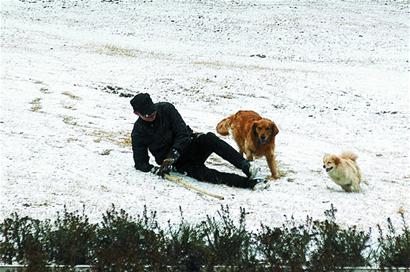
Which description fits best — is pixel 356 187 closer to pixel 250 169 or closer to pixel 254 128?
pixel 250 169

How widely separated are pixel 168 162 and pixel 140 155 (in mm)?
504

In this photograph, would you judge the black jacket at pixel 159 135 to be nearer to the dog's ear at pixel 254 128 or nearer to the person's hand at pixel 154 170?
the person's hand at pixel 154 170

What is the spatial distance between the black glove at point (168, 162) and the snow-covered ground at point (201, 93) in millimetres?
152

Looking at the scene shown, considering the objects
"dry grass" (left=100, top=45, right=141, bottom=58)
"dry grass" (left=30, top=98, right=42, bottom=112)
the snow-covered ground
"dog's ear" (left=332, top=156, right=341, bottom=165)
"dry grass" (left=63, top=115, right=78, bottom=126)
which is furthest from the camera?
"dry grass" (left=100, top=45, right=141, bottom=58)

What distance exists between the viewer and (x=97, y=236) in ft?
16.0

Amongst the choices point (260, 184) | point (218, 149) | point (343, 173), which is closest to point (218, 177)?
point (218, 149)

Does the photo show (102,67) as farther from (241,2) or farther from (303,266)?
(241,2)

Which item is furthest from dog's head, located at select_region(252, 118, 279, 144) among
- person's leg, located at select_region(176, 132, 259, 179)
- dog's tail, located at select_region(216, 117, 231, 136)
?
dog's tail, located at select_region(216, 117, 231, 136)

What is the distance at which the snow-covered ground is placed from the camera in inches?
264

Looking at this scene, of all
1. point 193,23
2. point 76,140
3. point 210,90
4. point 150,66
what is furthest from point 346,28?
point 76,140

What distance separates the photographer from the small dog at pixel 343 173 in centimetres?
724

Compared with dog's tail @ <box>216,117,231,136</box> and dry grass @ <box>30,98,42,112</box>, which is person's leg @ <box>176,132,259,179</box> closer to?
dog's tail @ <box>216,117,231,136</box>

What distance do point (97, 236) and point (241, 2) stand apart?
36.1 metres

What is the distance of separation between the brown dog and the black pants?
0.61m
